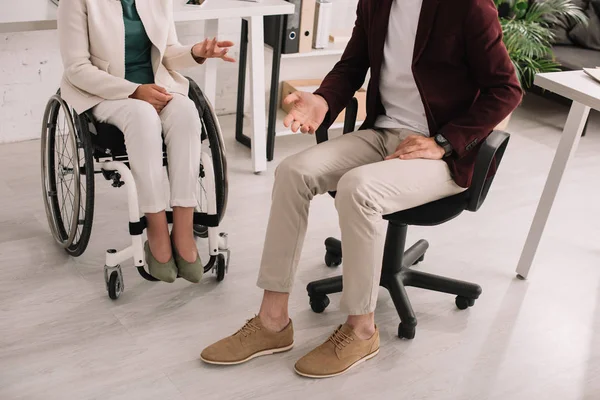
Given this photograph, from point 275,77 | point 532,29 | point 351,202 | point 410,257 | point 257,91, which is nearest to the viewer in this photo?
point 351,202

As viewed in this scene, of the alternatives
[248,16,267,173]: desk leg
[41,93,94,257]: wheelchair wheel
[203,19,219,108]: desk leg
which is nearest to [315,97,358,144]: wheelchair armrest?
[41,93,94,257]: wheelchair wheel

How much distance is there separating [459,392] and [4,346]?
1225mm

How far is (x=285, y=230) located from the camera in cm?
213

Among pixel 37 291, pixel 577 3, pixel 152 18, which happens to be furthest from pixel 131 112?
pixel 577 3

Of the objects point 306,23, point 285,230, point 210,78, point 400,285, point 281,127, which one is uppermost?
point 306,23

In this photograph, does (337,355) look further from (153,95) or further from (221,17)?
(221,17)

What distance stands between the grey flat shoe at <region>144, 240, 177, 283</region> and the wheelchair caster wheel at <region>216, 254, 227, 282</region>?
0.59ft

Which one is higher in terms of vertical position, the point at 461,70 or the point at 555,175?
the point at 461,70

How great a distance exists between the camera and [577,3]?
4.32 metres

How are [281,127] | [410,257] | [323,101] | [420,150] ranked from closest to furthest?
[420,150] < [323,101] < [410,257] < [281,127]

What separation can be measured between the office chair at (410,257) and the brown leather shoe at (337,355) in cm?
19

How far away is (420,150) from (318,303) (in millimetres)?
Answer: 601

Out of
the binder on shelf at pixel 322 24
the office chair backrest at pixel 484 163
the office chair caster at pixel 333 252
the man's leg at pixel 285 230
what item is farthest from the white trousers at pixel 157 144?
the binder on shelf at pixel 322 24

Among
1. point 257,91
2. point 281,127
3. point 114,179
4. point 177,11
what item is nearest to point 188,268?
point 114,179
